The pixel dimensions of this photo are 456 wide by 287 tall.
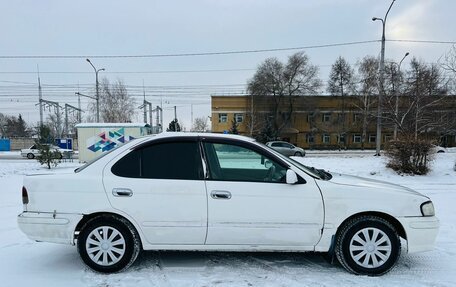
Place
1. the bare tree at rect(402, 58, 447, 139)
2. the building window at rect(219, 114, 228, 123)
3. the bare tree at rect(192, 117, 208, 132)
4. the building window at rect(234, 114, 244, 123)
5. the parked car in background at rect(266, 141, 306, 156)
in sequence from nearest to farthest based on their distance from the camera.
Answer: the bare tree at rect(402, 58, 447, 139) → the parked car in background at rect(266, 141, 306, 156) → the building window at rect(234, 114, 244, 123) → the building window at rect(219, 114, 228, 123) → the bare tree at rect(192, 117, 208, 132)

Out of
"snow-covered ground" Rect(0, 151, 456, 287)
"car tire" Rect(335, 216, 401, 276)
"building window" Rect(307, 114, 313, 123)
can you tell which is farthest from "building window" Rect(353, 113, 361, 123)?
"car tire" Rect(335, 216, 401, 276)

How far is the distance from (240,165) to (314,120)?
51.3 metres

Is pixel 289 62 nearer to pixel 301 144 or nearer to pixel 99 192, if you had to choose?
pixel 301 144

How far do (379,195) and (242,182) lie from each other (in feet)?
5.55

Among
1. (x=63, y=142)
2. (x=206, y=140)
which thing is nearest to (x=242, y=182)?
(x=206, y=140)

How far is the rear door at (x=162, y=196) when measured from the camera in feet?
12.3

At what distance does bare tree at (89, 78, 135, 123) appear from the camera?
165ft

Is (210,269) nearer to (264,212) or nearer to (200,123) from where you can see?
(264,212)

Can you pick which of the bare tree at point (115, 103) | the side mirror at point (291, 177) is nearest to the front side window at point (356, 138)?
the bare tree at point (115, 103)

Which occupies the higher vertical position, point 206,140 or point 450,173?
point 206,140

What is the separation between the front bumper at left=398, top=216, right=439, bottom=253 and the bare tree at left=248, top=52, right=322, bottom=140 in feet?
153

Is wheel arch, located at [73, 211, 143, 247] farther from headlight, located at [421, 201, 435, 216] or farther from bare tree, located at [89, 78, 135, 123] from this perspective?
bare tree, located at [89, 78, 135, 123]

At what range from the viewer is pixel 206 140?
13.2ft

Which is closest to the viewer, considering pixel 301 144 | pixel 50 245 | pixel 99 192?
pixel 99 192
